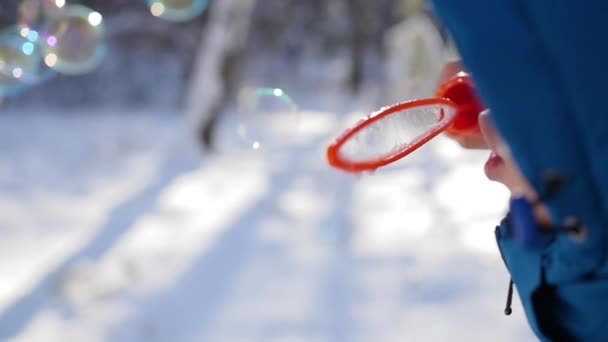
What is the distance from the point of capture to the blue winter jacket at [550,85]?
0.79 metres

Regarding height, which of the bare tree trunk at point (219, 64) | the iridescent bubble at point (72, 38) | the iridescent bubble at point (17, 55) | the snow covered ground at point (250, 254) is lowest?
the snow covered ground at point (250, 254)

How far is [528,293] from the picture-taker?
38.6 inches

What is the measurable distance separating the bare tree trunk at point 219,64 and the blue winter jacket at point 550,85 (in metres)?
6.54

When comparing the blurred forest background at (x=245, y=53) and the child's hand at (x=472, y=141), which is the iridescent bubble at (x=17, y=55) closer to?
the child's hand at (x=472, y=141)

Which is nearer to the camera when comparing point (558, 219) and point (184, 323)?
point (558, 219)

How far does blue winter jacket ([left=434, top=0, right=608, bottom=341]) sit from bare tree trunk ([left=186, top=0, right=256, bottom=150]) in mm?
6537

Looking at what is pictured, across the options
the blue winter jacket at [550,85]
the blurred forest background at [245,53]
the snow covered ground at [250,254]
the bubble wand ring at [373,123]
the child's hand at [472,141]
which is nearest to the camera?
the blue winter jacket at [550,85]

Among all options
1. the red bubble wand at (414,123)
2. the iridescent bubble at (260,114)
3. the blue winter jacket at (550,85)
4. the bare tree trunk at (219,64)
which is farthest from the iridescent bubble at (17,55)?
the bare tree trunk at (219,64)

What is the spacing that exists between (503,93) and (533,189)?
5.0 inches

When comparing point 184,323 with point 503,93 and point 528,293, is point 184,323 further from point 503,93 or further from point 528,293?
point 503,93

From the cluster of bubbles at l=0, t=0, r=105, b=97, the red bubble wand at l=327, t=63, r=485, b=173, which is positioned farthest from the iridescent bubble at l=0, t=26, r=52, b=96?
the red bubble wand at l=327, t=63, r=485, b=173

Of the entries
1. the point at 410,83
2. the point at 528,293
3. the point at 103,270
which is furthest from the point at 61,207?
the point at 410,83

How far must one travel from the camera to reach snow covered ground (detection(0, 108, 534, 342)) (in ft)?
9.43

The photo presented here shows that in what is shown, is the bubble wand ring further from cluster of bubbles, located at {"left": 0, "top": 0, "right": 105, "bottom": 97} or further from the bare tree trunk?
the bare tree trunk
